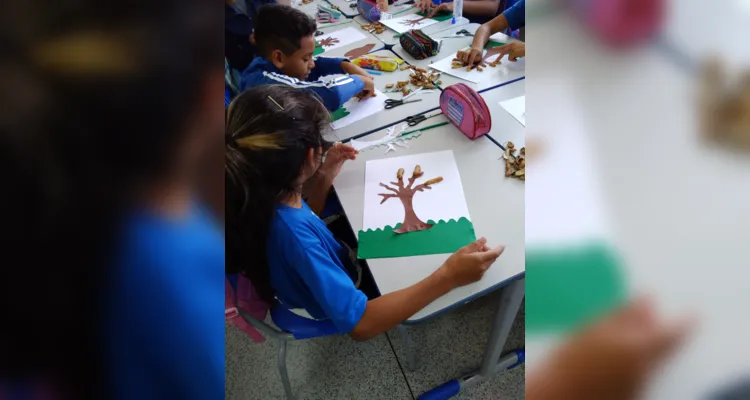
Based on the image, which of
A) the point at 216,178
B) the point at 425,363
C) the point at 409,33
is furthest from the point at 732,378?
the point at 409,33

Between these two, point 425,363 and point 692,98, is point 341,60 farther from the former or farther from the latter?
point 692,98

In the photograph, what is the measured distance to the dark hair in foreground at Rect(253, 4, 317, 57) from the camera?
158cm

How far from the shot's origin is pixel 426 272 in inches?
34.4

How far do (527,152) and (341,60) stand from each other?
167 centimetres

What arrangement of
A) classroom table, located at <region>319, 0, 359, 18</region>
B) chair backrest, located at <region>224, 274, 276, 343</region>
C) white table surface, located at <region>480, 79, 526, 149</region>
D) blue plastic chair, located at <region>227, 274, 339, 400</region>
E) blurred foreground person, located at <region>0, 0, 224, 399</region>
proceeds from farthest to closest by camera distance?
classroom table, located at <region>319, 0, 359, 18</region> → white table surface, located at <region>480, 79, 526, 149</region> → blue plastic chair, located at <region>227, 274, 339, 400</region> → chair backrest, located at <region>224, 274, 276, 343</region> → blurred foreground person, located at <region>0, 0, 224, 399</region>

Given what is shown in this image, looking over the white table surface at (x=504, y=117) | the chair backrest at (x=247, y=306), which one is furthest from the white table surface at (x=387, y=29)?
the chair backrest at (x=247, y=306)

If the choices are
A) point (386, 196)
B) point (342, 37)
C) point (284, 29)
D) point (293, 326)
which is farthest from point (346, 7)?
point (293, 326)

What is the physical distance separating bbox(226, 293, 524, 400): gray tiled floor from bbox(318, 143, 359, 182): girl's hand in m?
0.66

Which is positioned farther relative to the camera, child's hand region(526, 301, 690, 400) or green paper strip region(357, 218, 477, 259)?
green paper strip region(357, 218, 477, 259)

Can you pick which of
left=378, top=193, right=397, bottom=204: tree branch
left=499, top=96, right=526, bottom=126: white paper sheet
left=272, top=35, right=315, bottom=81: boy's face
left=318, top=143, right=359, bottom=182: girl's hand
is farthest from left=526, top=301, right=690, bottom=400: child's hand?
left=272, top=35, right=315, bottom=81: boy's face

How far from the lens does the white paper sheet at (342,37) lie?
6.65 feet

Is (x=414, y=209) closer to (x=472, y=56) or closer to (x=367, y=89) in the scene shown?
(x=367, y=89)

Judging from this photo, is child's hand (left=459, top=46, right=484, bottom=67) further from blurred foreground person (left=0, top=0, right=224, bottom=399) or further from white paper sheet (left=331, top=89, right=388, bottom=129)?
blurred foreground person (left=0, top=0, right=224, bottom=399)

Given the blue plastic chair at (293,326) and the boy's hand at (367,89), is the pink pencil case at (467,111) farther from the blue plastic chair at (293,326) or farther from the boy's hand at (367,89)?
the blue plastic chair at (293,326)
